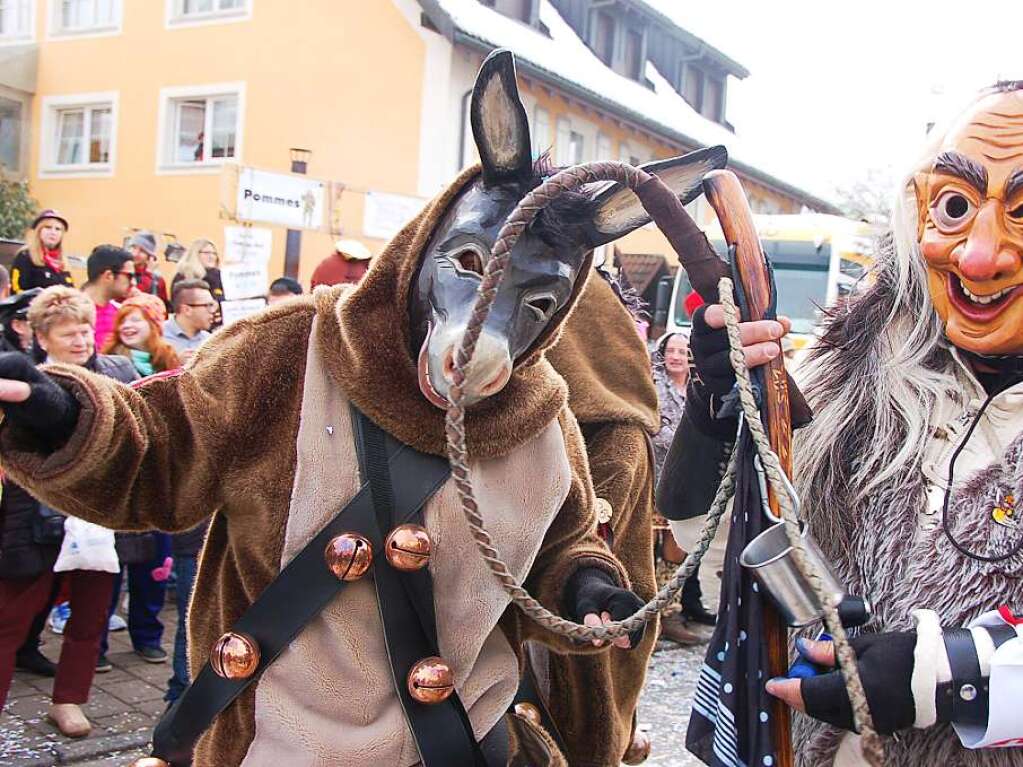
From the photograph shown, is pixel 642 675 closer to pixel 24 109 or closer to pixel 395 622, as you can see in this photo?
pixel 395 622

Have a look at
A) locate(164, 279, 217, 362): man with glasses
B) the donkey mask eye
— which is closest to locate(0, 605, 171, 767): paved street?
locate(164, 279, 217, 362): man with glasses

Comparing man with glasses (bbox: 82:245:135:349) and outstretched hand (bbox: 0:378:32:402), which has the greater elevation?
man with glasses (bbox: 82:245:135:349)

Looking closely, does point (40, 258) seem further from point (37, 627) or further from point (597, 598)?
point (597, 598)

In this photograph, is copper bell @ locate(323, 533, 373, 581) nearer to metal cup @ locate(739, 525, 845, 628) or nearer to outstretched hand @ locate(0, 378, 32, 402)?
outstretched hand @ locate(0, 378, 32, 402)

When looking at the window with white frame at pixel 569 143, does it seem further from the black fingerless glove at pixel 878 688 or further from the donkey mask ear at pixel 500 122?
the black fingerless glove at pixel 878 688

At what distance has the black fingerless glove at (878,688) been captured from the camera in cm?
142

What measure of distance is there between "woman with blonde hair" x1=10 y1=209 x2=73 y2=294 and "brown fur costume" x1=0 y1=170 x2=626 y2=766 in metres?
5.09

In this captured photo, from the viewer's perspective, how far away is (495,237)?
1.72m

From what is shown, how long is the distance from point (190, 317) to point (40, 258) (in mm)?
1658

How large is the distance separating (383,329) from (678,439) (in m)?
0.55

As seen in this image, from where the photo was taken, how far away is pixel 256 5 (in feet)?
53.8

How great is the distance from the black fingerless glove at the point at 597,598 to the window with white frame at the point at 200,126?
51.8 feet

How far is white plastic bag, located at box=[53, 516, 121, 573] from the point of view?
3.86 meters

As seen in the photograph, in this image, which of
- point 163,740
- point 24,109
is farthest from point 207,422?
point 24,109
